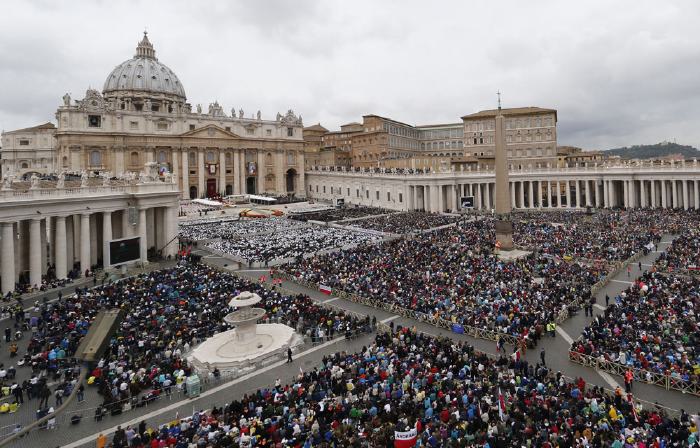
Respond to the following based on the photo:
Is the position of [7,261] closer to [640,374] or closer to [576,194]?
[640,374]

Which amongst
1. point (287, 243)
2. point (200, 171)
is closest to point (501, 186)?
point (287, 243)

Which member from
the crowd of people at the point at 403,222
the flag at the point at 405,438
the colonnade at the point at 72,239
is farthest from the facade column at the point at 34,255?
the crowd of people at the point at 403,222

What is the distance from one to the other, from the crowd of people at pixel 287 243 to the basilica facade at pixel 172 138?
1274 inches

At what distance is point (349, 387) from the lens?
15.5 meters

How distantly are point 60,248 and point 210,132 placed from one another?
59.4m

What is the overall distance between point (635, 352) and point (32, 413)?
2232cm

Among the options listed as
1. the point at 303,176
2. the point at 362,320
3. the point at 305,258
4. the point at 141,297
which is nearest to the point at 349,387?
the point at 362,320

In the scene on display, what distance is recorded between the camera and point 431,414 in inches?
527

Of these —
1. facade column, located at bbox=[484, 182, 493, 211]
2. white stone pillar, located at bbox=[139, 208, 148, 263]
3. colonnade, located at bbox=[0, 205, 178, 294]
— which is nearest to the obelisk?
colonnade, located at bbox=[0, 205, 178, 294]

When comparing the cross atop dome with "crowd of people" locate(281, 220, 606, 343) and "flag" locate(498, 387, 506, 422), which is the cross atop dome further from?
"flag" locate(498, 387, 506, 422)

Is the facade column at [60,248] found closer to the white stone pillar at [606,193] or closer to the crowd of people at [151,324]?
the crowd of people at [151,324]

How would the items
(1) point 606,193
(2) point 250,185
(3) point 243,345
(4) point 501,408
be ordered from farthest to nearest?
(2) point 250,185, (1) point 606,193, (3) point 243,345, (4) point 501,408

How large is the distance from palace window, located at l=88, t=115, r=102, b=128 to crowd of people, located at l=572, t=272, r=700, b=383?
83.7 metres

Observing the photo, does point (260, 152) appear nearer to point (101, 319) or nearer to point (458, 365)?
point (458, 365)
